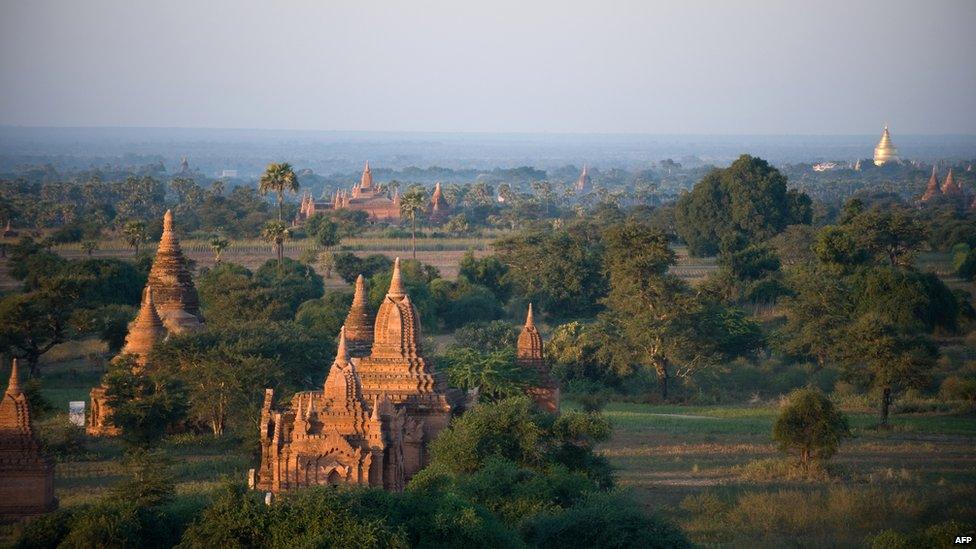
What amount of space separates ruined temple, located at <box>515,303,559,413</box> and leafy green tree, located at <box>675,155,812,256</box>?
44.4 m

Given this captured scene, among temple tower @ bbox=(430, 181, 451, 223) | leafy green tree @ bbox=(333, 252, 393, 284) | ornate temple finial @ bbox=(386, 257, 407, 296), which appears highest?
ornate temple finial @ bbox=(386, 257, 407, 296)

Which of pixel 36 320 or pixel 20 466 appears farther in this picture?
pixel 36 320

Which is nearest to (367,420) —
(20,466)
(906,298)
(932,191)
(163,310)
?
(20,466)

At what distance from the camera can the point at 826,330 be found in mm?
45062

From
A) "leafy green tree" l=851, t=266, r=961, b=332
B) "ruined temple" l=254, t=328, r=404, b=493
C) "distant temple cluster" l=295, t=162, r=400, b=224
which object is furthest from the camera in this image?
"distant temple cluster" l=295, t=162, r=400, b=224

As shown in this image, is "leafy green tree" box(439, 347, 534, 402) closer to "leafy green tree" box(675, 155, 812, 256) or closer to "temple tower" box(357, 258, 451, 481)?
"temple tower" box(357, 258, 451, 481)

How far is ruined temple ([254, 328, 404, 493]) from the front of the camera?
2491 centimetres

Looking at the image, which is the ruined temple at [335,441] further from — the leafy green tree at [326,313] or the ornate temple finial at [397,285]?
the leafy green tree at [326,313]

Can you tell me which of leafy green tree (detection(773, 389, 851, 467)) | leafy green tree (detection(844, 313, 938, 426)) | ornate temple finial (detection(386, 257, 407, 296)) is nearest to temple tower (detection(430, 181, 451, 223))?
leafy green tree (detection(844, 313, 938, 426))

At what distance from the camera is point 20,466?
26312 mm

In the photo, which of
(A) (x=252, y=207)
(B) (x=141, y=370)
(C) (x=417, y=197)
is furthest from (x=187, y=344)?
(A) (x=252, y=207)

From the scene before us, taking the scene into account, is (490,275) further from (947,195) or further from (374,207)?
(947,195)

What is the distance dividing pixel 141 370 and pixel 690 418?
561 inches

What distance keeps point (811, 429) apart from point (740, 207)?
155ft
